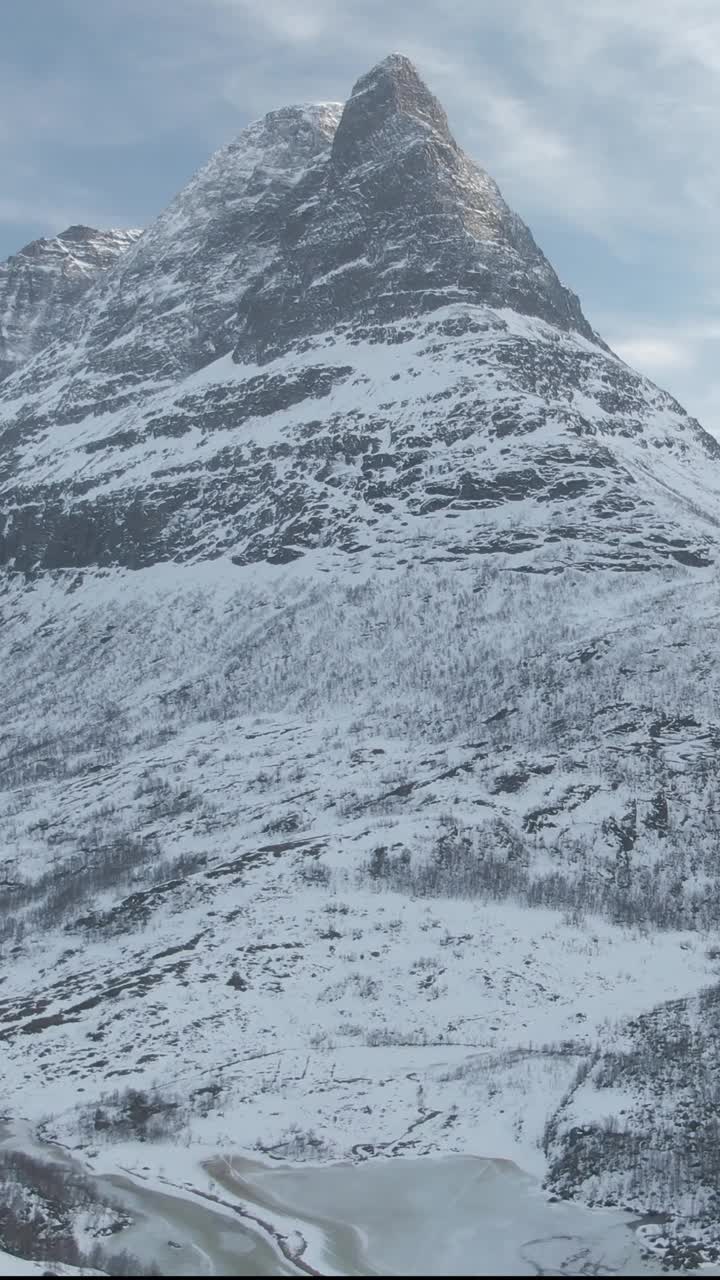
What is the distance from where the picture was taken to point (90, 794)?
132625 mm

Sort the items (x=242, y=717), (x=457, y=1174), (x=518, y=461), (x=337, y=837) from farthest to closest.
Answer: (x=518, y=461) → (x=242, y=717) → (x=337, y=837) → (x=457, y=1174)

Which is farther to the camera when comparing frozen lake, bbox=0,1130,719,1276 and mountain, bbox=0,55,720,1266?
mountain, bbox=0,55,720,1266

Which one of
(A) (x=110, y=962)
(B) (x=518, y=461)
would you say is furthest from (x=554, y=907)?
(B) (x=518, y=461)

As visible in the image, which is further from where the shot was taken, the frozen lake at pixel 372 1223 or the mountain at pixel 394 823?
the mountain at pixel 394 823

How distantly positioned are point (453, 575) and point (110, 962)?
9067 centimetres

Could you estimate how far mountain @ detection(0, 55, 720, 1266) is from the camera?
63969mm

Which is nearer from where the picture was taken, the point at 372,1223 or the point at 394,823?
the point at 372,1223

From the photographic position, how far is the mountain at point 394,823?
6397 centimetres

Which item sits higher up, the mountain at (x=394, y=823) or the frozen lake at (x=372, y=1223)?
the mountain at (x=394, y=823)

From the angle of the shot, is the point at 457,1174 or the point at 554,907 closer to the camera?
the point at 457,1174

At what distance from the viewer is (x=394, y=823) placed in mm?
107000

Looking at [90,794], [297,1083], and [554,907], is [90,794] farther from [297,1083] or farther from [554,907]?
[297,1083]

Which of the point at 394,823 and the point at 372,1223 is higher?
the point at 394,823

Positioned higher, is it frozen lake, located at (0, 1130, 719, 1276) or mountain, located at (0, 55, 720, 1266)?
mountain, located at (0, 55, 720, 1266)
